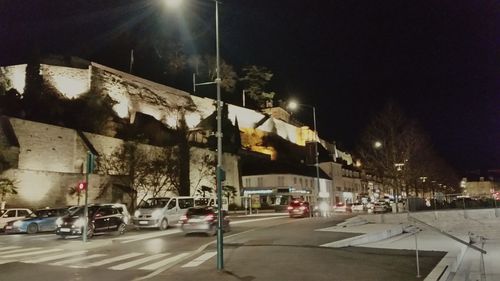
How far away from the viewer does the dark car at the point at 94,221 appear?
23094 millimetres

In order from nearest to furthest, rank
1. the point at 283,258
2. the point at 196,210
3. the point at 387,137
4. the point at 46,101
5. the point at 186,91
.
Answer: the point at 283,258 → the point at 196,210 → the point at 387,137 → the point at 46,101 → the point at 186,91

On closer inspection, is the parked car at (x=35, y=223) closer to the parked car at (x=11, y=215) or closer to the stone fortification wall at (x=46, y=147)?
the parked car at (x=11, y=215)

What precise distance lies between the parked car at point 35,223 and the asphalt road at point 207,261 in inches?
347

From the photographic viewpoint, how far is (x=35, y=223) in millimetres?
29359

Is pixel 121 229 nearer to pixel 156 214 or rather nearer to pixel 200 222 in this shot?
pixel 156 214

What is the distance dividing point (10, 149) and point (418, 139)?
144ft

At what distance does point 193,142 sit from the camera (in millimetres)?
72000

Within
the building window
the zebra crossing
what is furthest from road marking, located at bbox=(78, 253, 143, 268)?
the building window

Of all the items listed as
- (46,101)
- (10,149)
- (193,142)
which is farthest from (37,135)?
(193,142)

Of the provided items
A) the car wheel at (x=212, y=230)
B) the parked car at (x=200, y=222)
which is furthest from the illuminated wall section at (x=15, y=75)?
the car wheel at (x=212, y=230)

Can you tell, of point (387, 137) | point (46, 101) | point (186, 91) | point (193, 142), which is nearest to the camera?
point (387, 137)

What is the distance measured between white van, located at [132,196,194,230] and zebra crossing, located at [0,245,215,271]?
9675mm

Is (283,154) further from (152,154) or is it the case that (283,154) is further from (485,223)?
(485,223)

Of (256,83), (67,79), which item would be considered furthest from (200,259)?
(256,83)
